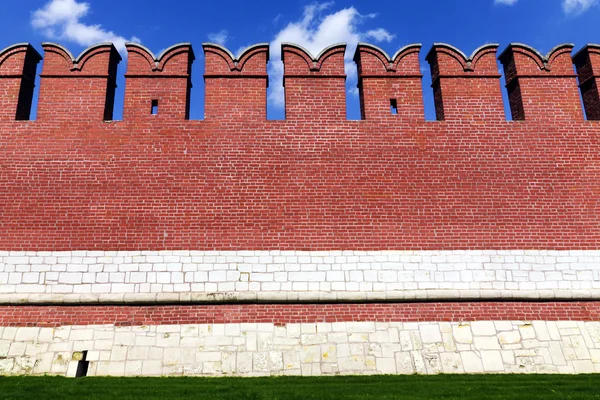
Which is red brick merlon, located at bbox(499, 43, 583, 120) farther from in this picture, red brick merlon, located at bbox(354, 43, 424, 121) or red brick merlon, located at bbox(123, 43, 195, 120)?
red brick merlon, located at bbox(123, 43, 195, 120)

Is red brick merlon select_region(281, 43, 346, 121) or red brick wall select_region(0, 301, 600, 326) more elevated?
red brick merlon select_region(281, 43, 346, 121)

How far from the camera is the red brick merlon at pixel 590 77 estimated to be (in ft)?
27.8

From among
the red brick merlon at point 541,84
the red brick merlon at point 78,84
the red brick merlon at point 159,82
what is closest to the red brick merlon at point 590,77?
the red brick merlon at point 541,84

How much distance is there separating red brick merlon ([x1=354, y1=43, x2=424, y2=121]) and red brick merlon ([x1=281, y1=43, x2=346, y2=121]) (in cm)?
37

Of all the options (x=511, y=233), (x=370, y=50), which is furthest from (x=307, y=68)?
(x=511, y=233)

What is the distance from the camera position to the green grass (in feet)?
17.8

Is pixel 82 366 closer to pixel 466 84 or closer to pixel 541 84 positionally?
pixel 466 84

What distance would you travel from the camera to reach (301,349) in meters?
6.66

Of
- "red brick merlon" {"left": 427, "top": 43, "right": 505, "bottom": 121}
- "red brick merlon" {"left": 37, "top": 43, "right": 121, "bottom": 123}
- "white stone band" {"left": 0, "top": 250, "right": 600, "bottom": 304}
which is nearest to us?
"white stone band" {"left": 0, "top": 250, "right": 600, "bottom": 304}

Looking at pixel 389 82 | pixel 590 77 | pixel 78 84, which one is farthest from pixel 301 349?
pixel 590 77

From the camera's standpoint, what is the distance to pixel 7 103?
26.1 ft

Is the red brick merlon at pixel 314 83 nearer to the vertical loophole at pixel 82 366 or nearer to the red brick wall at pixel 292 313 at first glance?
the red brick wall at pixel 292 313

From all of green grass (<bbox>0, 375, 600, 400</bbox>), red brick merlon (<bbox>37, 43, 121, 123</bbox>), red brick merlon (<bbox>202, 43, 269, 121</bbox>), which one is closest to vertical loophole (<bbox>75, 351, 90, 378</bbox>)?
green grass (<bbox>0, 375, 600, 400</bbox>)

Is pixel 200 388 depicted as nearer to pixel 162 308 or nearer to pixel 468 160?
pixel 162 308
